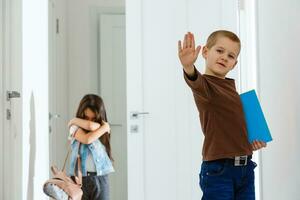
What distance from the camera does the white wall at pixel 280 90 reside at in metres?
1.57

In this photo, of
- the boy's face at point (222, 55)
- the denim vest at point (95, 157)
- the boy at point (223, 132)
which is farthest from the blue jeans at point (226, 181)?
the denim vest at point (95, 157)

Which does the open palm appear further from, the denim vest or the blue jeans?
the denim vest

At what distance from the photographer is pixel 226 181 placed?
1260 millimetres

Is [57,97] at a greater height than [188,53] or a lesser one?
lesser

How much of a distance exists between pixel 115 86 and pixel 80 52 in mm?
259

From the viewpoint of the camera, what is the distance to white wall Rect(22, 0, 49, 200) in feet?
5.34

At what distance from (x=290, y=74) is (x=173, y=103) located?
76cm

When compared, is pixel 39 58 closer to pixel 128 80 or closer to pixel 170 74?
pixel 128 80

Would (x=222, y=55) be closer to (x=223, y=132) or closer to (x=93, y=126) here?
(x=223, y=132)

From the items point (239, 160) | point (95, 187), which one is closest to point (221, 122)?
point (239, 160)

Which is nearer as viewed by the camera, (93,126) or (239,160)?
(239,160)

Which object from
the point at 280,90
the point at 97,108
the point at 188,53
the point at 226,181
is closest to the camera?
the point at 188,53

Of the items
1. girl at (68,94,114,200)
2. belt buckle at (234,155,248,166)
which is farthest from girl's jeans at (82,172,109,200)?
belt buckle at (234,155,248,166)

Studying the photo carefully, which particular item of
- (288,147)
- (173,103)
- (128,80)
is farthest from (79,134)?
(288,147)
